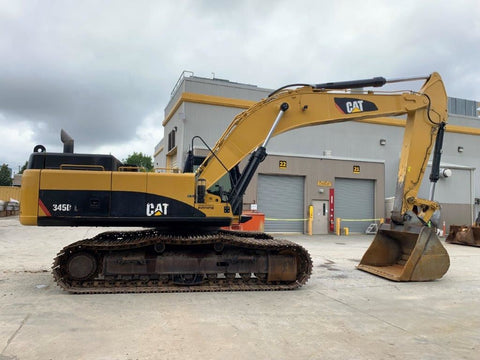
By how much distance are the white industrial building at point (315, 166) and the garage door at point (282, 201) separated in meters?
0.05

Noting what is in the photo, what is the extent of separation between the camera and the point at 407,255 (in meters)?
8.62

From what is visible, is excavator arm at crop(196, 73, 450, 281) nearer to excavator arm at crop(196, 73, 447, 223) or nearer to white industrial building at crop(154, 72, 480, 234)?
excavator arm at crop(196, 73, 447, 223)

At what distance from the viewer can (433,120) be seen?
853cm

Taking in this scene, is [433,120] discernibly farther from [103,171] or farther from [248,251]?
[103,171]

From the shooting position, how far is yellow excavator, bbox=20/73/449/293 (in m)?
6.50

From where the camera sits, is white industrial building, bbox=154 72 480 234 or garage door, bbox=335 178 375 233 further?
garage door, bbox=335 178 375 233

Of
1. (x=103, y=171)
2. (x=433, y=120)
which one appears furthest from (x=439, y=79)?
(x=103, y=171)

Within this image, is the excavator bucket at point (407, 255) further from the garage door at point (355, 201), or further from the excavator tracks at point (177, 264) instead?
the garage door at point (355, 201)

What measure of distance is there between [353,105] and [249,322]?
523 centimetres

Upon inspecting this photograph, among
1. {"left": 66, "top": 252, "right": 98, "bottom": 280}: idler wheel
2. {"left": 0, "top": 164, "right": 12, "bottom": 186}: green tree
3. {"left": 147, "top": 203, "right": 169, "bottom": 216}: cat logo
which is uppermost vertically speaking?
{"left": 0, "top": 164, "right": 12, "bottom": 186}: green tree

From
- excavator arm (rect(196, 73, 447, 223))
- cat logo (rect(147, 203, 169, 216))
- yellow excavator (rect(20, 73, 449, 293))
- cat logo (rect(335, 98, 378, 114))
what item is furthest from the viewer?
cat logo (rect(335, 98, 378, 114))

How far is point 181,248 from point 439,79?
22.6 feet

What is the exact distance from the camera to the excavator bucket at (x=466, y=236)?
1584cm

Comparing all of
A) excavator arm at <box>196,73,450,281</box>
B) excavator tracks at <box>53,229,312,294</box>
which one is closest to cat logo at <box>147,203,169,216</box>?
excavator tracks at <box>53,229,312,294</box>
